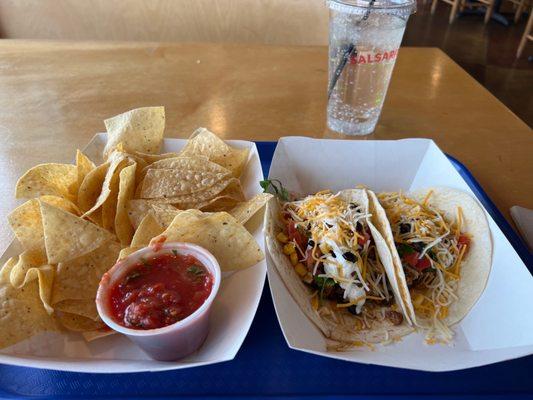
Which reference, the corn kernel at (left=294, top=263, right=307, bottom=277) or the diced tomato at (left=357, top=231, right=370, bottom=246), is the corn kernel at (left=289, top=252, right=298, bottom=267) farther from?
the diced tomato at (left=357, top=231, right=370, bottom=246)

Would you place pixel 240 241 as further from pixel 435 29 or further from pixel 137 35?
pixel 435 29

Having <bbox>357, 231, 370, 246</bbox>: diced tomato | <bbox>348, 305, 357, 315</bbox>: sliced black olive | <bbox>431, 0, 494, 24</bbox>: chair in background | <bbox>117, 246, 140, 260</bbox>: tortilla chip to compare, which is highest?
<bbox>117, 246, 140, 260</bbox>: tortilla chip

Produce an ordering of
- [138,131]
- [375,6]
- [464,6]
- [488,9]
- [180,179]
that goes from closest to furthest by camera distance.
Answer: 1. [180,179]
2. [375,6]
3. [138,131]
4. [488,9]
5. [464,6]

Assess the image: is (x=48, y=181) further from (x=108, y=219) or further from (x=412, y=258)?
(x=412, y=258)

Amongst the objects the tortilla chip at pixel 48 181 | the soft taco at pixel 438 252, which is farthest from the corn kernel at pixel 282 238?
the tortilla chip at pixel 48 181

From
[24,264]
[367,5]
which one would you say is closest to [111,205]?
[24,264]

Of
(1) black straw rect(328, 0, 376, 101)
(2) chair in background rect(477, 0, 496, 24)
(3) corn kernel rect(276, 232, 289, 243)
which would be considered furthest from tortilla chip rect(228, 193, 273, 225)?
(2) chair in background rect(477, 0, 496, 24)

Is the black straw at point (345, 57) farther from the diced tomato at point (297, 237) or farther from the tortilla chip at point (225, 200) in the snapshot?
the diced tomato at point (297, 237)
